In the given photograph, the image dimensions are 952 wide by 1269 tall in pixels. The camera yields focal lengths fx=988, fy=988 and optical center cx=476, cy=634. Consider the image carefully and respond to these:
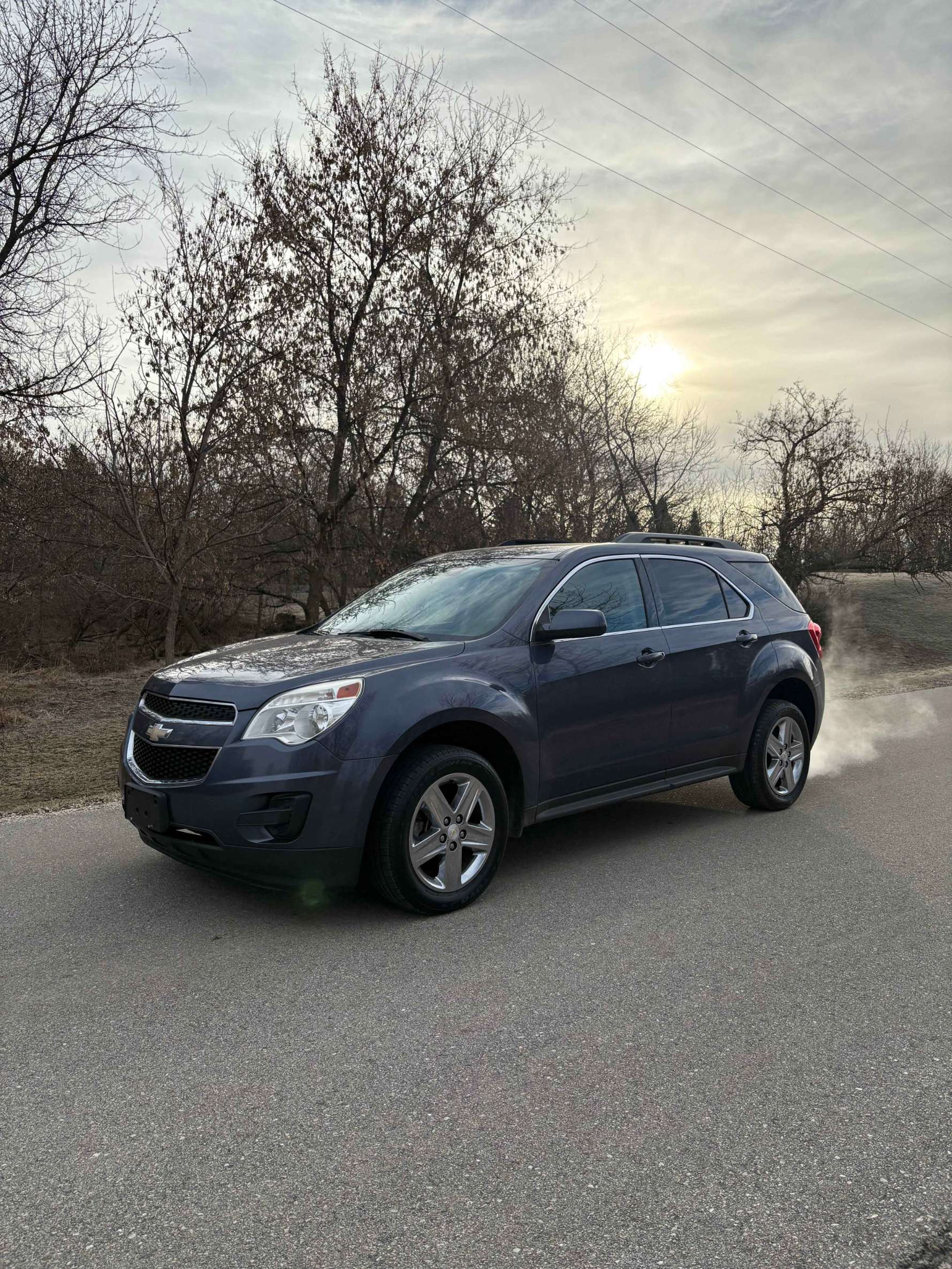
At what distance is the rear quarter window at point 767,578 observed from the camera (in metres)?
6.88

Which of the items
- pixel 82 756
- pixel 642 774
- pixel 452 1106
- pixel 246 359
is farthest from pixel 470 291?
pixel 452 1106

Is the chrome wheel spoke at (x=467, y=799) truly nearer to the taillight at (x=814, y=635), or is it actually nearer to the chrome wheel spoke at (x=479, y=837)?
the chrome wheel spoke at (x=479, y=837)

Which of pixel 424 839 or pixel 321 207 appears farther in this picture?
pixel 321 207

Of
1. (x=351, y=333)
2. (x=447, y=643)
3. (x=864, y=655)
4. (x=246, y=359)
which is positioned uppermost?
(x=351, y=333)

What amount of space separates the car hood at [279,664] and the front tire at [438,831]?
0.50m

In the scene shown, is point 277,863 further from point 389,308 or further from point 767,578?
point 389,308

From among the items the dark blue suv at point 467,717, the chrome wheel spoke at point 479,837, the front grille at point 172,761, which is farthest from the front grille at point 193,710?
the chrome wheel spoke at point 479,837

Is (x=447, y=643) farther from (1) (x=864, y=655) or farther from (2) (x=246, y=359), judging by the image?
(1) (x=864, y=655)

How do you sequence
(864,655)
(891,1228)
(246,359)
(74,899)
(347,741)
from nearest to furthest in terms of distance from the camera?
(891,1228) → (347,741) → (74,899) → (246,359) → (864,655)

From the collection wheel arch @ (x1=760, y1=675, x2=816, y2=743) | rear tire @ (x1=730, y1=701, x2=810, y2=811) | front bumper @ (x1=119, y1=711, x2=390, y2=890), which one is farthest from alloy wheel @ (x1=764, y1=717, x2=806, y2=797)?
front bumper @ (x1=119, y1=711, x2=390, y2=890)

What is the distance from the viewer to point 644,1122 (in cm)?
284

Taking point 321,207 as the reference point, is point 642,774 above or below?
below

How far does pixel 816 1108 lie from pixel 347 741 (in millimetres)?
2329

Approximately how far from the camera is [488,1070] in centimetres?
316
